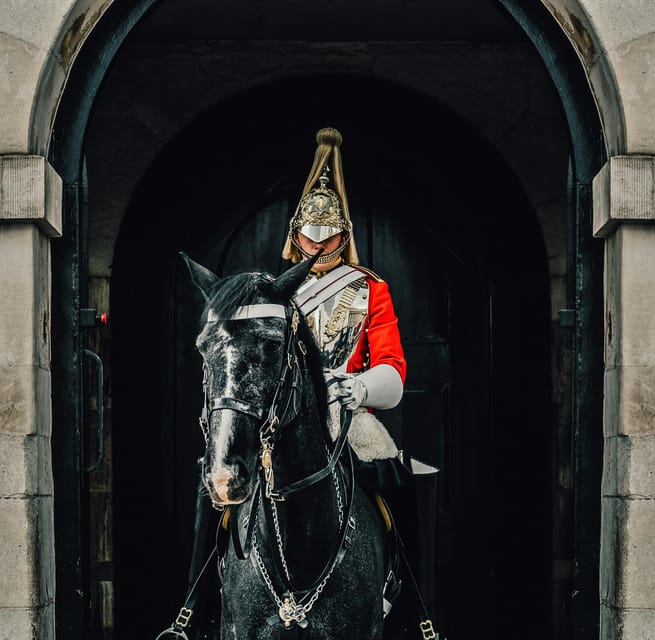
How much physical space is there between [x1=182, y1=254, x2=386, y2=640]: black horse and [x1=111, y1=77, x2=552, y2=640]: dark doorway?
3.05 metres

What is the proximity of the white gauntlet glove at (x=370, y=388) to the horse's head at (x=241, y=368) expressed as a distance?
868 mm

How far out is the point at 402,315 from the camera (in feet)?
37.1

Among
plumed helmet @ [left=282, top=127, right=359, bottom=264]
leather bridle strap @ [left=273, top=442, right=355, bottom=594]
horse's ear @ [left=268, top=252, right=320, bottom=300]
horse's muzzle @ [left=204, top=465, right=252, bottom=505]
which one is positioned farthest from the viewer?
plumed helmet @ [left=282, top=127, right=359, bottom=264]

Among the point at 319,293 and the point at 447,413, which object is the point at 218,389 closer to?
the point at 319,293

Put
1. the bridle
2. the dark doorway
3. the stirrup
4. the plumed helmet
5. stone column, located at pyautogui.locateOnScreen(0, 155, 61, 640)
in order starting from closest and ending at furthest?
the bridle → stone column, located at pyautogui.locateOnScreen(0, 155, 61, 640) → the stirrup → the plumed helmet → the dark doorway

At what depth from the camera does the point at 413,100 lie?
11.3 meters

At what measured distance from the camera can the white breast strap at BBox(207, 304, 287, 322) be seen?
23.0 ft

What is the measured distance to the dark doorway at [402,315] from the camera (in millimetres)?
11070

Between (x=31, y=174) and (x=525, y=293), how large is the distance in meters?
4.24

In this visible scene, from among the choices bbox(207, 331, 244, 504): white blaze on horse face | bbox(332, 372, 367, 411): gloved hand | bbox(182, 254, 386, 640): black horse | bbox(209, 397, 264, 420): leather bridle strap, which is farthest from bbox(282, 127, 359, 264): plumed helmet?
bbox(209, 397, 264, 420): leather bridle strap

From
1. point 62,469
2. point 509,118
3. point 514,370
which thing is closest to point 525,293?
point 514,370

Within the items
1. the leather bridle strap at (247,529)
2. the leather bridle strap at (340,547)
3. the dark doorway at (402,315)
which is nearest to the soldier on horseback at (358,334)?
the leather bridle strap at (340,547)

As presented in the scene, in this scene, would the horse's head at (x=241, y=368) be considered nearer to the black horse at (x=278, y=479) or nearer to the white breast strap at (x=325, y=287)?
the black horse at (x=278, y=479)

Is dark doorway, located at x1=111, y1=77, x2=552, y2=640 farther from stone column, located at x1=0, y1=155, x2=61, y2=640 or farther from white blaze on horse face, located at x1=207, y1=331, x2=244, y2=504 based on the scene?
white blaze on horse face, located at x1=207, y1=331, x2=244, y2=504
